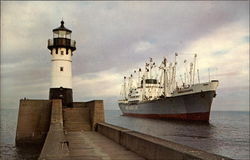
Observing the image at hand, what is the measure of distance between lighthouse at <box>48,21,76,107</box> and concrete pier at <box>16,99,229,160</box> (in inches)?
53.0

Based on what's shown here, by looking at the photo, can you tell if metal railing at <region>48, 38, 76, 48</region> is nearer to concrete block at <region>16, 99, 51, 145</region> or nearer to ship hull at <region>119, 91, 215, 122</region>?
concrete block at <region>16, 99, 51, 145</region>

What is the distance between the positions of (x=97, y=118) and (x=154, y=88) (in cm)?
6549

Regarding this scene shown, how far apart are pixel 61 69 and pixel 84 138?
33.5ft

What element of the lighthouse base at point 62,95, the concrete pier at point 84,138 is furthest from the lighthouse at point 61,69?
the concrete pier at point 84,138

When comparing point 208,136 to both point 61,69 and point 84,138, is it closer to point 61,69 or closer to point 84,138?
point 61,69

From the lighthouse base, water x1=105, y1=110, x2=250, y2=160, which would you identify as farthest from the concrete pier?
water x1=105, y1=110, x2=250, y2=160

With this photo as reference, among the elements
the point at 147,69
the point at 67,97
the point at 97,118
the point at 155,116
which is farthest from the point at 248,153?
the point at 147,69

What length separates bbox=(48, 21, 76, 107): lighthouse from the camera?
21.6 m

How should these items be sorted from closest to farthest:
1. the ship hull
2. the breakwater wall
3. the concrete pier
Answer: the concrete pier, the breakwater wall, the ship hull

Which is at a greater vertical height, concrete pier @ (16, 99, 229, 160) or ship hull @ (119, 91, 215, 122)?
ship hull @ (119, 91, 215, 122)

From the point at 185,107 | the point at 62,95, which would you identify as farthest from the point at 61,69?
the point at 185,107

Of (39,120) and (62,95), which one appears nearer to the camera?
(39,120)

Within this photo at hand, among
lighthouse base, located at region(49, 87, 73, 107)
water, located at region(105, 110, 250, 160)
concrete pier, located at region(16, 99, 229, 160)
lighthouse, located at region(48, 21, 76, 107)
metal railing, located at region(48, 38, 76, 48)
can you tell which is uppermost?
metal railing, located at region(48, 38, 76, 48)

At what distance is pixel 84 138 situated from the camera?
12656 millimetres
